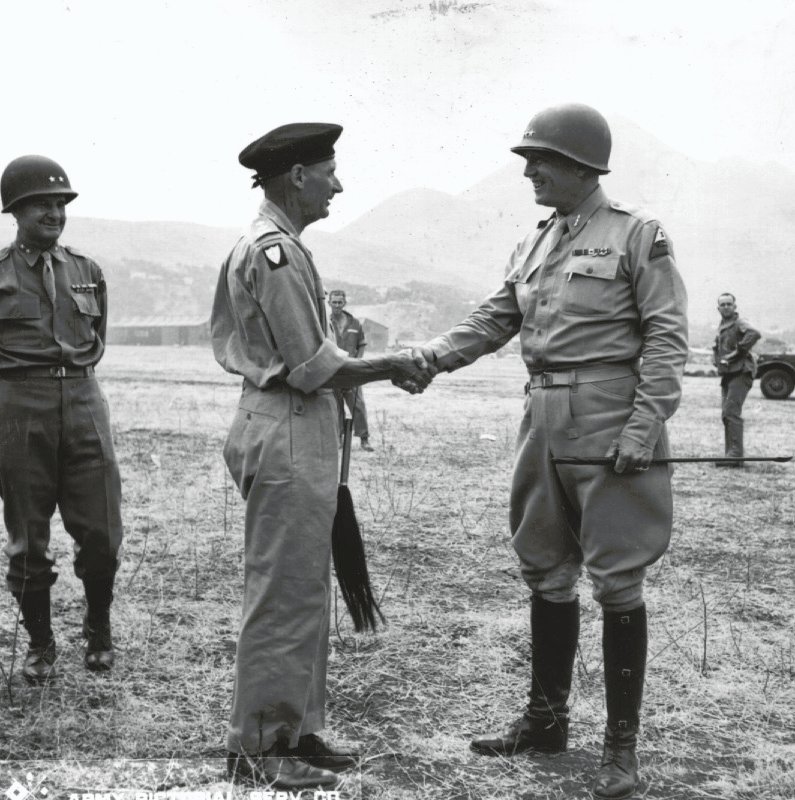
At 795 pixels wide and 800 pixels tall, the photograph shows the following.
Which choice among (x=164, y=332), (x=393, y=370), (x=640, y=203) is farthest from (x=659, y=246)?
(x=640, y=203)

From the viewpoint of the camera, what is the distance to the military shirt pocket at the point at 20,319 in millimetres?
4199

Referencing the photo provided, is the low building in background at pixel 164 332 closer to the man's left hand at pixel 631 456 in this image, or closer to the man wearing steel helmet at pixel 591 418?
the man wearing steel helmet at pixel 591 418

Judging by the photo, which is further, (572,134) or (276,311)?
(572,134)

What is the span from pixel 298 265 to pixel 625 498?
4.55ft

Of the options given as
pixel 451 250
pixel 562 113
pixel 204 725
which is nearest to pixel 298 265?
pixel 562 113

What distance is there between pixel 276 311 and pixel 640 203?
139m

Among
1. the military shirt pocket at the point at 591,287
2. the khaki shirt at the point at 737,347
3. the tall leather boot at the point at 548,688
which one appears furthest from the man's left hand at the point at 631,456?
the khaki shirt at the point at 737,347

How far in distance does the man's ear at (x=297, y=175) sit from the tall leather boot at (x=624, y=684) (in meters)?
1.86

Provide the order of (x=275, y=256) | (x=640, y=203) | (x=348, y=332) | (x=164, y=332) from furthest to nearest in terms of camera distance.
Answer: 1. (x=640, y=203)
2. (x=164, y=332)
3. (x=348, y=332)
4. (x=275, y=256)

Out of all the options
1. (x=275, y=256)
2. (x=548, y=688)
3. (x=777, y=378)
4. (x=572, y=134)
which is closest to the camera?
(x=275, y=256)

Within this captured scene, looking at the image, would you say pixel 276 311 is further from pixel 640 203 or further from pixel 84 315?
pixel 640 203

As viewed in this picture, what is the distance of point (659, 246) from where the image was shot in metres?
3.29

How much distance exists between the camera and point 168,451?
11.4m

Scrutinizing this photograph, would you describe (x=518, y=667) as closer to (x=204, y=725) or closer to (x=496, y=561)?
(x=204, y=725)
